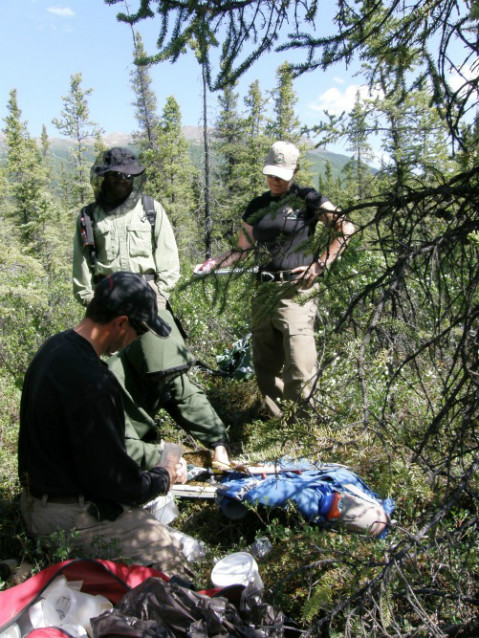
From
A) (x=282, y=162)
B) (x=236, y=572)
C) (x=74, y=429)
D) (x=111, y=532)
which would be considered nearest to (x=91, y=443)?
(x=74, y=429)

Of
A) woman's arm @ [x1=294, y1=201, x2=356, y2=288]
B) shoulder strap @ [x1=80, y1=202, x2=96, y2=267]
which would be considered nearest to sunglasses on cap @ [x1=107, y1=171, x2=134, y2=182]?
shoulder strap @ [x1=80, y1=202, x2=96, y2=267]

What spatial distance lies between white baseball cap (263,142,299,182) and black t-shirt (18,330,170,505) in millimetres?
2346

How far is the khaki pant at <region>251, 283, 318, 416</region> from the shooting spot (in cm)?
440

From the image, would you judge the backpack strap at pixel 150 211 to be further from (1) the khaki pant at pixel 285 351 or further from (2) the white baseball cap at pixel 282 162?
(1) the khaki pant at pixel 285 351

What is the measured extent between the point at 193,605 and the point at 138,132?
A: 1503 inches

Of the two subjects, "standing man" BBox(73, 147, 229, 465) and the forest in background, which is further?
"standing man" BBox(73, 147, 229, 465)

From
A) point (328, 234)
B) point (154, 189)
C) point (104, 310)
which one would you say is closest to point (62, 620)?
point (104, 310)

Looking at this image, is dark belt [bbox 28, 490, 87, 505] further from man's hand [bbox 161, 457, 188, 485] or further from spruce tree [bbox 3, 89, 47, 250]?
spruce tree [bbox 3, 89, 47, 250]

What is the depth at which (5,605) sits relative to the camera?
2178 mm

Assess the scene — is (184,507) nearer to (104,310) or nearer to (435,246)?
(104,310)

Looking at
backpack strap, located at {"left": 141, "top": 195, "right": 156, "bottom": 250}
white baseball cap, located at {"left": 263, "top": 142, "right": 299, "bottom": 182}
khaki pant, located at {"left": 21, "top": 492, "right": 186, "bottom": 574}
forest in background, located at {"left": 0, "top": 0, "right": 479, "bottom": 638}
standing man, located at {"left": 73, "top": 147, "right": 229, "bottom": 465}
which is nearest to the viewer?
forest in background, located at {"left": 0, "top": 0, "right": 479, "bottom": 638}

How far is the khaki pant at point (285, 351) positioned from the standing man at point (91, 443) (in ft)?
4.66

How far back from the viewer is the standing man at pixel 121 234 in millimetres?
4480

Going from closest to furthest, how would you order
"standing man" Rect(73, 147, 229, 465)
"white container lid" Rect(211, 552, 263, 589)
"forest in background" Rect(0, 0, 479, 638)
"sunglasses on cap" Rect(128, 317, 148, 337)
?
"forest in background" Rect(0, 0, 479, 638), "white container lid" Rect(211, 552, 263, 589), "sunglasses on cap" Rect(128, 317, 148, 337), "standing man" Rect(73, 147, 229, 465)
